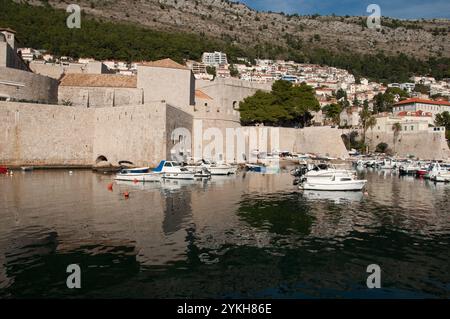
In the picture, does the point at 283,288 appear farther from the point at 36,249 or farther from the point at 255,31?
the point at 255,31

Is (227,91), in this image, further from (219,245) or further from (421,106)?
(219,245)

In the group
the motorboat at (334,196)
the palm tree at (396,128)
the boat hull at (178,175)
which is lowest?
the motorboat at (334,196)

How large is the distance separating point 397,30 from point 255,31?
5385 cm

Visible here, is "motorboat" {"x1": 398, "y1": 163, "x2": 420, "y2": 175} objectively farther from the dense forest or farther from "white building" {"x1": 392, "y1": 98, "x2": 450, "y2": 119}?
the dense forest

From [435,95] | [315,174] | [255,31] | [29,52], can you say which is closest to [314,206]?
[315,174]

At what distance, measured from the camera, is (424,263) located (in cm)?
830

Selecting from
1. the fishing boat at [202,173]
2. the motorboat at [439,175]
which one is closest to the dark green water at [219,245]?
the fishing boat at [202,173]

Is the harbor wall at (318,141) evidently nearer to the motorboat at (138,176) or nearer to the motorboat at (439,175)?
the motorboat at (439,175)

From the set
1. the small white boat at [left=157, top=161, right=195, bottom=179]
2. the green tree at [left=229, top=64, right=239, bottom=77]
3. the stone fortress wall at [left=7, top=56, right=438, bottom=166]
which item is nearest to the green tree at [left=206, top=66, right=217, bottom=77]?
the green tree at [left=229, top=64, right=239, bottom=77]

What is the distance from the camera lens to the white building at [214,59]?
3771 inches

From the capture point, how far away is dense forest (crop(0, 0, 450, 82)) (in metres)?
71.4

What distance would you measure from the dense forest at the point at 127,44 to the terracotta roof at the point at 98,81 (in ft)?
130

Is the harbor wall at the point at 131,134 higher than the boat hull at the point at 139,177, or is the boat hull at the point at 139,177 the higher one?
the harbor wall at the point at 131,134

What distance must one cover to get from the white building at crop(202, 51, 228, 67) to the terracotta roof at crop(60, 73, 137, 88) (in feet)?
195
